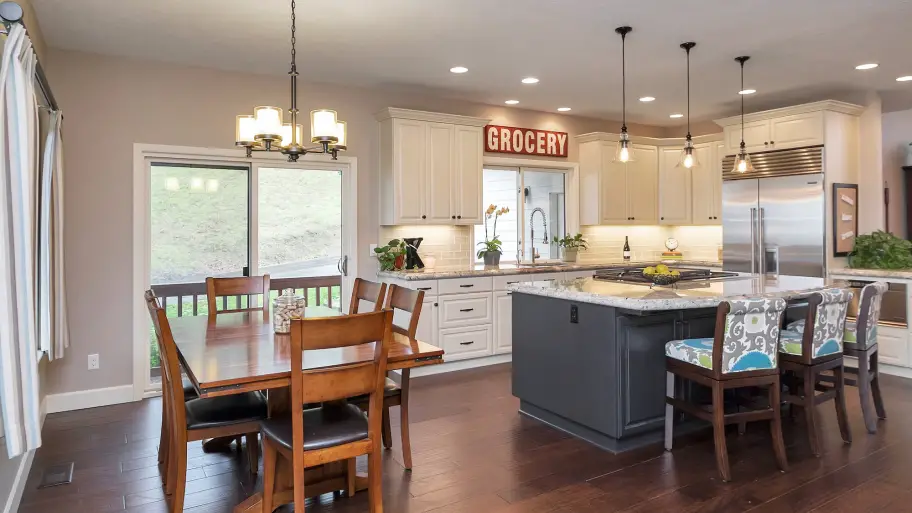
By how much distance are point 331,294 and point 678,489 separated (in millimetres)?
3555

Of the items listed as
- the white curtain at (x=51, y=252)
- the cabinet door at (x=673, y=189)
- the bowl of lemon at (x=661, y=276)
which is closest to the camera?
the white curtain at (x=51, y=252)

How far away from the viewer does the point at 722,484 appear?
2.98m

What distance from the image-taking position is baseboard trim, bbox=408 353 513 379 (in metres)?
5.33

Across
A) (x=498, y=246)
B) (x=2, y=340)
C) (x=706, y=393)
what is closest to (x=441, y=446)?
(x=706, y=393)

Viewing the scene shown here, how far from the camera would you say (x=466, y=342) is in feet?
18.1

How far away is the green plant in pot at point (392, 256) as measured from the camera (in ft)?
17.9

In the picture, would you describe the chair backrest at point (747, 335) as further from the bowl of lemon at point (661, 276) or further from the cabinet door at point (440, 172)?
the cabinet door at point (440, 172)

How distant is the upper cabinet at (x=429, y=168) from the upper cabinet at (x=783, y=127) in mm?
2741

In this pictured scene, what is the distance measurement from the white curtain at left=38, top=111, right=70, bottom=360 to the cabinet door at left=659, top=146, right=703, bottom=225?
6201mm

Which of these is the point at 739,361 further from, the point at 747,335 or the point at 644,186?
the point at 644,186

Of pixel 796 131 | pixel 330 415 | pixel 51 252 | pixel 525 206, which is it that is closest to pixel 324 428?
pixel 330 415

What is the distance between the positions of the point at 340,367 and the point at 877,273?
512cm

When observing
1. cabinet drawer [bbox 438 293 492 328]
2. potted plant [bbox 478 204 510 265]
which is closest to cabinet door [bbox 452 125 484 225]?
potted plant [bbox 478 204 510 265]

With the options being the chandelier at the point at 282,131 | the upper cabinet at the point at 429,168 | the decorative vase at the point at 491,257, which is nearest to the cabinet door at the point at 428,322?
the upper cabinet at the point at 429,168
